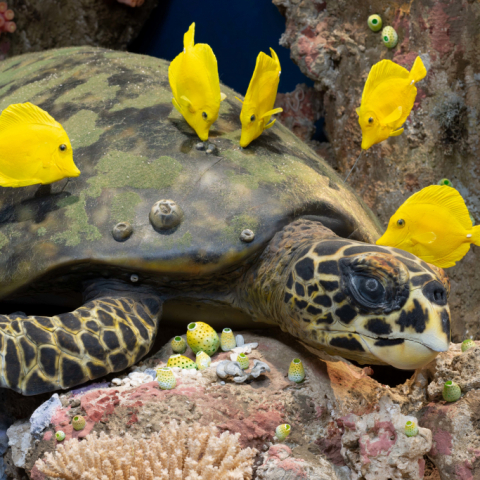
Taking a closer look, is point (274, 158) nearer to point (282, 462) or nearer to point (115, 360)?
point (115, 360)

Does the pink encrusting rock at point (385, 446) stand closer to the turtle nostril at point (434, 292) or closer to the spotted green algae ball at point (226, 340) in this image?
the turtle nostril at point (434, 292)

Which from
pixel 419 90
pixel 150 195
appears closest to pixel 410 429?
pixel 150 195

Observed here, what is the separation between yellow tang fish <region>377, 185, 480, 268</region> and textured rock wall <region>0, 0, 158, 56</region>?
231 centimetres

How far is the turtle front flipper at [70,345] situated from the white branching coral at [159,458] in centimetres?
21

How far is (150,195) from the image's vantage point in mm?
1515

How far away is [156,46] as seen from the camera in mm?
3090

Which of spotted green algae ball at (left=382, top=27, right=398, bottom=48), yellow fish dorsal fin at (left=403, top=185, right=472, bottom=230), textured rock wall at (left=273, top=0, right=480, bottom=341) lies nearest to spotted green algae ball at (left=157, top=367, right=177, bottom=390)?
yellow fish dorsal fin at (left=403, top=185, right=472, bottom=230)

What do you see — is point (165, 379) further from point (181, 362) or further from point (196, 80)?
point (196, 80)

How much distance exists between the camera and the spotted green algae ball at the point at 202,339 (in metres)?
1.43

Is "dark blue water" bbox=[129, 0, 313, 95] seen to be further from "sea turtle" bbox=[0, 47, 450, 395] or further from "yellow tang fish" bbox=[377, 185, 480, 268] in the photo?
"yellow tang fish" bbox=[377, 185, 480, 268]

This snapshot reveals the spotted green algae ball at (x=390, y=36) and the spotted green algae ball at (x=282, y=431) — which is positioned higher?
the spotted green algae ball at (x=390, y=36)

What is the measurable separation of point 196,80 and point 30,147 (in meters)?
0.50

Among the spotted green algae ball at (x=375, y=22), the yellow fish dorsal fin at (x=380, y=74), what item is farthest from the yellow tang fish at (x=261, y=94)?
the spotted green algae ball at (x=375, y=22)

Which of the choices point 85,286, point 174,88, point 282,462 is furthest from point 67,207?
point 282,462
